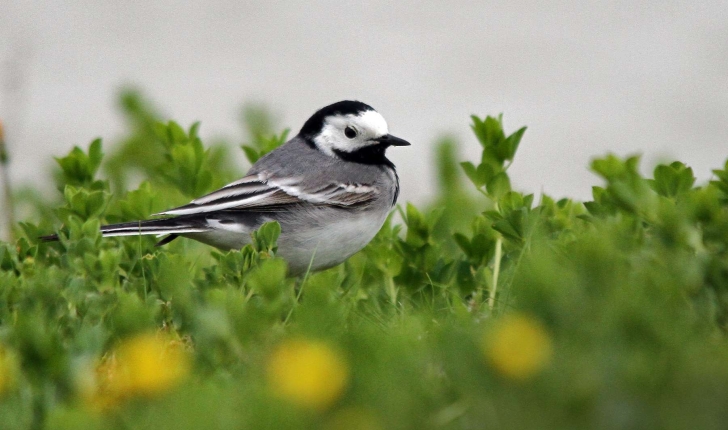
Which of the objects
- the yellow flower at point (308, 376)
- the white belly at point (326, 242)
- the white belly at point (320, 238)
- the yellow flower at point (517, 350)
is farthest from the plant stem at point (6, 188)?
the yellow flower at point (517, 350)

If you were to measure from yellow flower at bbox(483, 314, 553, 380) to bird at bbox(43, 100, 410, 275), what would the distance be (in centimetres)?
278

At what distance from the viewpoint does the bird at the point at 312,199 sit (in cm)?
505

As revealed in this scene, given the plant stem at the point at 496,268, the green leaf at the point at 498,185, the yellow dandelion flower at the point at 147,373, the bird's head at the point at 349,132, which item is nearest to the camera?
the yellow dandelion flower at the point at 147,373

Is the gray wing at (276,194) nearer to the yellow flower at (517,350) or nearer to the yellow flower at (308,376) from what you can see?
the yellow flower at (308,376)

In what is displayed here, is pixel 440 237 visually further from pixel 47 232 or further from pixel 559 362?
pixel 559 362

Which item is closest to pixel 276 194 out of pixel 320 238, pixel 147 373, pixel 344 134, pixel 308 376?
pixel 320 238

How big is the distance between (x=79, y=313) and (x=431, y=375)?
1.72 m

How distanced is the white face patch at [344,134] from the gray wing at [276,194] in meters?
0.39

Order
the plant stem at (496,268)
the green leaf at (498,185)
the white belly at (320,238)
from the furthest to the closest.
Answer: the white belly at (320,238) → the green leaf at (498,185) → the plant stem at (496,268)

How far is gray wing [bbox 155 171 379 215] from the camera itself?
5.10 meters

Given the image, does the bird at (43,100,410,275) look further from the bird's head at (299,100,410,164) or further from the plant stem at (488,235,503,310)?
the plant stem at (488,235,503,310)

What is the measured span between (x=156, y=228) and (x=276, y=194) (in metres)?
0.79

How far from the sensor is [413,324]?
3.11m

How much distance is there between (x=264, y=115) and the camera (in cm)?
886
